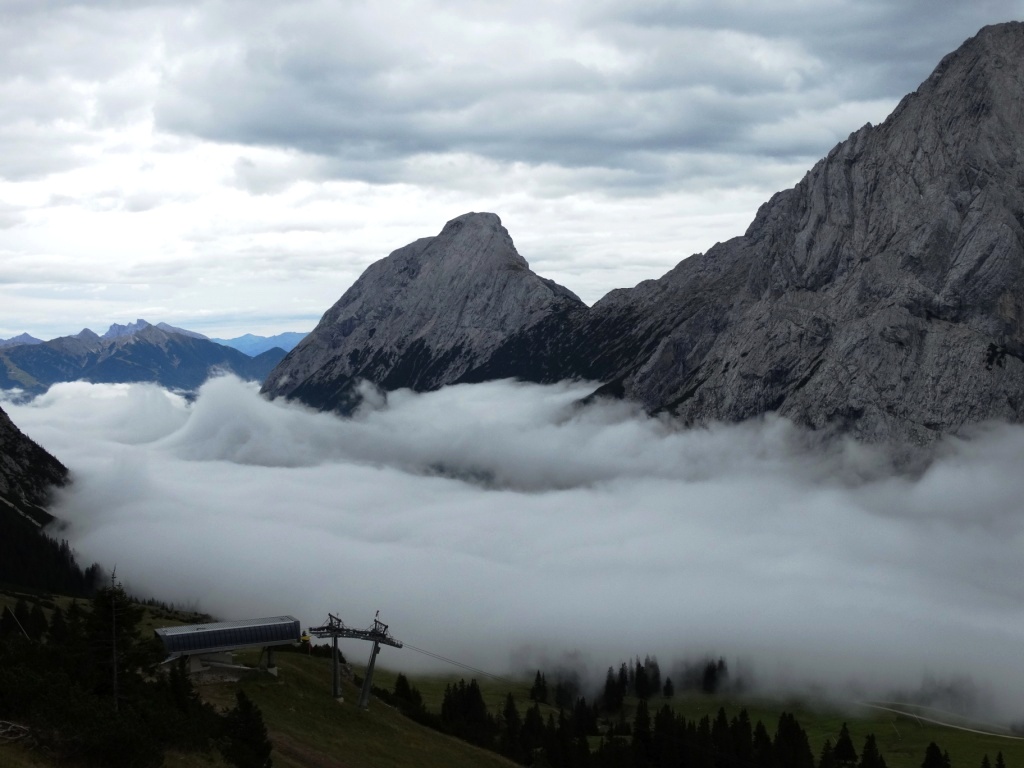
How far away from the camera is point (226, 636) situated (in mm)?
97812

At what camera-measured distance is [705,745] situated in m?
150

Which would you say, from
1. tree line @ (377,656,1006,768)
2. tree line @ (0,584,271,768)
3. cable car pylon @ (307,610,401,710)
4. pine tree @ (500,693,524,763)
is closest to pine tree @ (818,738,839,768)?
tree line @ (377,656,1006,768)

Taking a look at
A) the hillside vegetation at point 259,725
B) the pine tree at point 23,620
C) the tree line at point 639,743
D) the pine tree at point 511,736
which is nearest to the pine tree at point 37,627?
the pine tree at point 23,620

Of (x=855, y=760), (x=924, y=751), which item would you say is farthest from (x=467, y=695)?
(x=924, y=751)

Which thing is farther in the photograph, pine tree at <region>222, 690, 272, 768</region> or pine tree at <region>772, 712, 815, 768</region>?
pine tree at <region>772, 712, 815, 768</region>

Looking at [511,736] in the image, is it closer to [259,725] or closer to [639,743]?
[639,743]

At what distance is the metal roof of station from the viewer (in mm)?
94938

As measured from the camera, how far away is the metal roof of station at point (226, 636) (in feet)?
311

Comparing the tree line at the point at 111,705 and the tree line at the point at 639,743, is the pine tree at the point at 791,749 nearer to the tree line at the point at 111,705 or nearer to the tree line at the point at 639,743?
the tree line at the point at 639,743

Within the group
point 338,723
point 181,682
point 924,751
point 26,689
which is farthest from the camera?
point 924,751

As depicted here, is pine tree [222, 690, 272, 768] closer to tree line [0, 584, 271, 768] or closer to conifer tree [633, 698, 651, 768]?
tree line [0, 584, 271, 768]

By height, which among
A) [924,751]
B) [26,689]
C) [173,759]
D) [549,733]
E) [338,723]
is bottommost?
[924,751]

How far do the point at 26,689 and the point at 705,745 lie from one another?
11589 cm

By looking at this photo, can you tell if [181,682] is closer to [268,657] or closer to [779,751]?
[268,657]
